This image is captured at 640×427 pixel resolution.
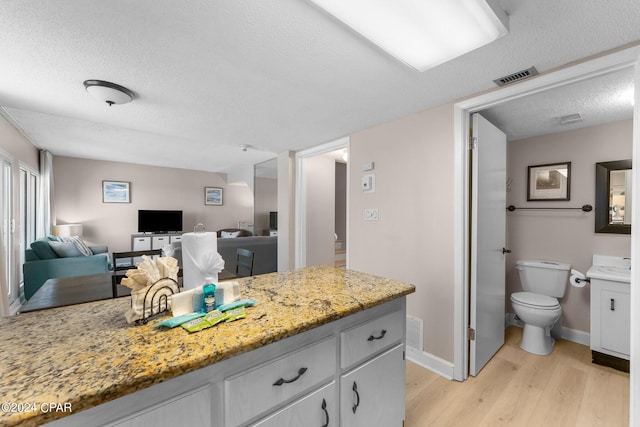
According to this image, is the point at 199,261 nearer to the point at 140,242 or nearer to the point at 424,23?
the point at 424,23

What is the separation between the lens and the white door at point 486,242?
201 centimetres

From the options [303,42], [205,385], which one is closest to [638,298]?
[205,385]

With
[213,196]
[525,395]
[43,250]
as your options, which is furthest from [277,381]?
[213,196]

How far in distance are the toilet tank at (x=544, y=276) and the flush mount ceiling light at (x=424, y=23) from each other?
2.34 metres

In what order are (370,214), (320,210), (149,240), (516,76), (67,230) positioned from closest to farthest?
(516,76), (370,214), (320,210), (67,230), (149,240)

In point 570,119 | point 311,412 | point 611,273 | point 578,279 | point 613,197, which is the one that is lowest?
point 311,412

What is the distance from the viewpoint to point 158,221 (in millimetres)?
6223

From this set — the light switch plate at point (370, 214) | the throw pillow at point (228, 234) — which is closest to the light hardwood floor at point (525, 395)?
the light switch plate at point (370, 214)

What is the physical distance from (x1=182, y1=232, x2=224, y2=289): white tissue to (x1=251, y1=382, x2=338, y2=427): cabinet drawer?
0.52m

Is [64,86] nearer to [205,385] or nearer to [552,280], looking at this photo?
[205,385]

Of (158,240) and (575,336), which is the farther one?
(158,240)

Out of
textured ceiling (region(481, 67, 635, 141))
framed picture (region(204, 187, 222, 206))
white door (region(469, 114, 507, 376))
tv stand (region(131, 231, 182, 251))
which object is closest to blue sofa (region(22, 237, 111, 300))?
tv stand (region(131, 231, 182, 251))

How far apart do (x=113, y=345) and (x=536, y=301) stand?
2.97 meters

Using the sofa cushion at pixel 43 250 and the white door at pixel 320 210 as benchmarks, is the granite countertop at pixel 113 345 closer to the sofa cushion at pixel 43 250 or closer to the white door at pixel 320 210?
the white door at pixel 320 210
